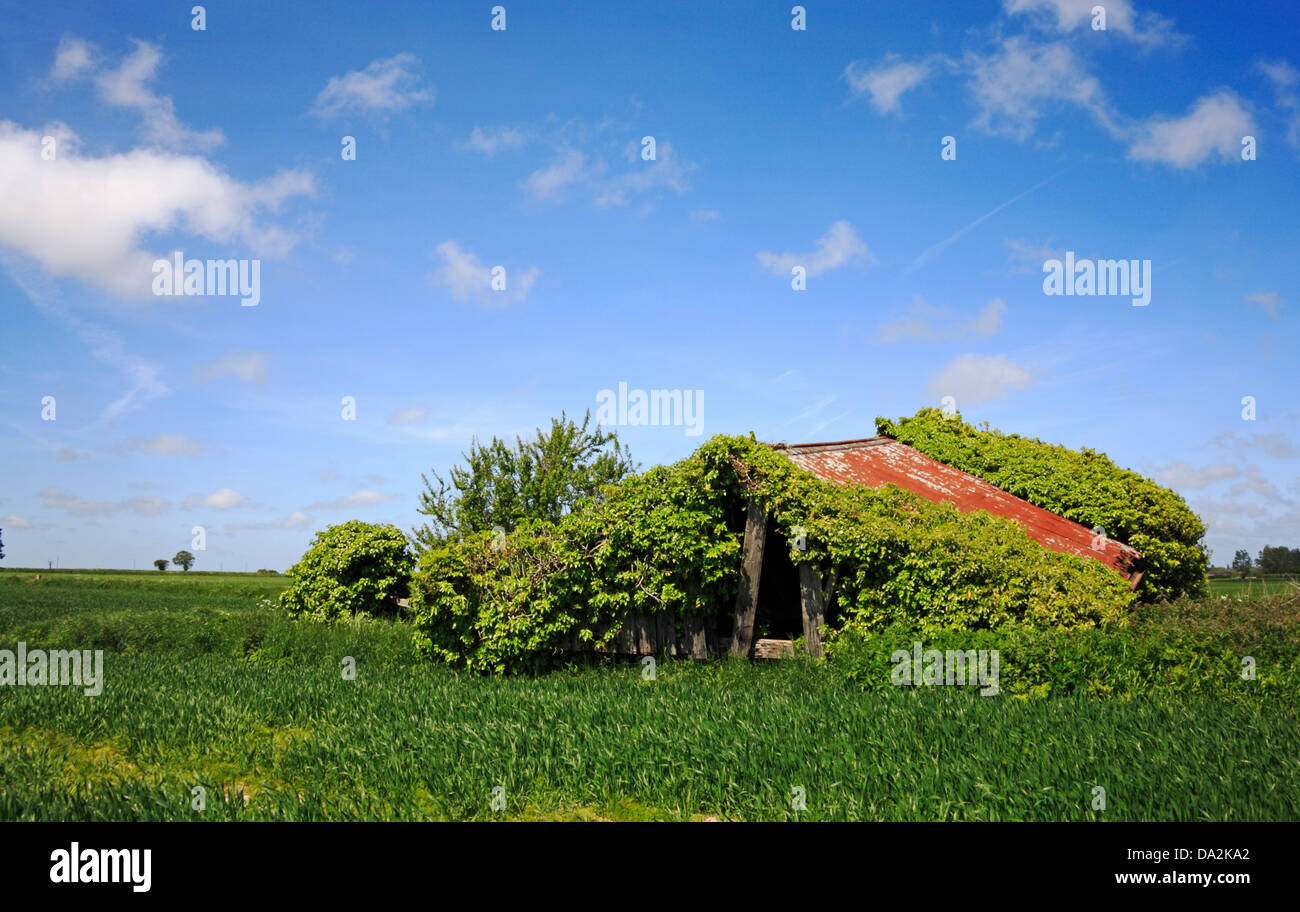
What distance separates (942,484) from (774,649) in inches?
328

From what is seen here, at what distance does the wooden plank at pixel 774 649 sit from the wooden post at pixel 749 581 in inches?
8.1

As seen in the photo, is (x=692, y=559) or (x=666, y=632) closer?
(x=692, y=559)

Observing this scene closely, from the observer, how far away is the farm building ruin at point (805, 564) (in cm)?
1288

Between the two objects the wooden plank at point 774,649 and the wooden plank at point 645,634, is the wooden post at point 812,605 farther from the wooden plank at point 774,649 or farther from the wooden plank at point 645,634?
the wooden plank at point 645,634

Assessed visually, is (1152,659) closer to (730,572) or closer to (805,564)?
(805,564)

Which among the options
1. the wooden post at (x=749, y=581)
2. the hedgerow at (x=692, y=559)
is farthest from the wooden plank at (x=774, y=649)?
the hedgerow at (x=692, y=559)

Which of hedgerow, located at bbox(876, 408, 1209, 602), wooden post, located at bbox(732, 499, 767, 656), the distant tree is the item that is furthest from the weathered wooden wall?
the distant tree

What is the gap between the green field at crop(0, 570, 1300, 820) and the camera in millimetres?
5973

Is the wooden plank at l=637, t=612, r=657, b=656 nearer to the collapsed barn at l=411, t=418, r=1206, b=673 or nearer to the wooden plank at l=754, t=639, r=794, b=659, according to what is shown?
the collapsed barn at l=411, t=418, r=1206, b=673

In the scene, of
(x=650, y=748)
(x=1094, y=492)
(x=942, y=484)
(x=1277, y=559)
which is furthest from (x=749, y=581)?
(x=1277, y=559)

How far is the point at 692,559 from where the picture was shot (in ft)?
41.3
